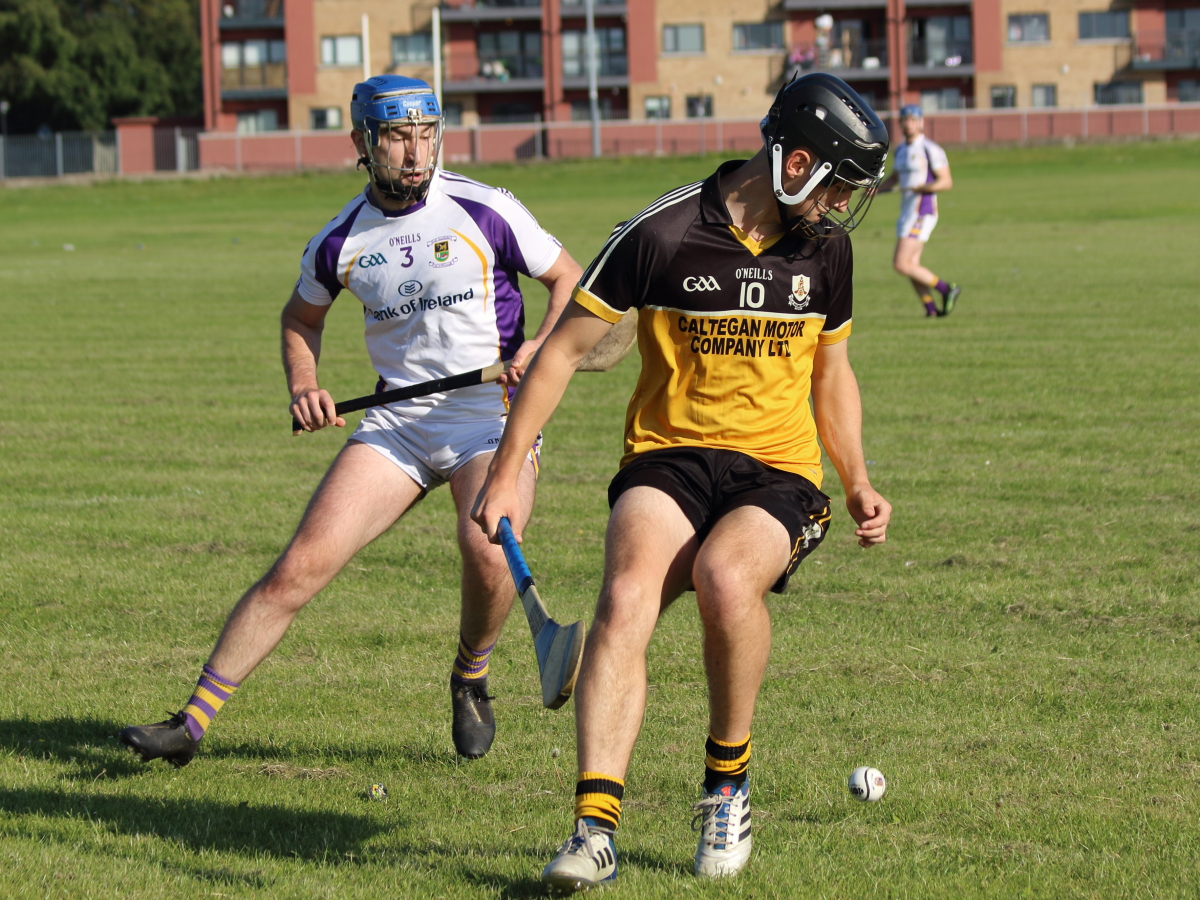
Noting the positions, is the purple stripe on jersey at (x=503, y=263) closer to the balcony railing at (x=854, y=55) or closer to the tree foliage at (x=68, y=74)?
the balcony railing at (x=854, y=55)

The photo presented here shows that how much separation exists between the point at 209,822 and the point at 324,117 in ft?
227

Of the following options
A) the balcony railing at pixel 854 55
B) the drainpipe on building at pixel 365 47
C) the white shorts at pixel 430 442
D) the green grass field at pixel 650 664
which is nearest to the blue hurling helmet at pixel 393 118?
the white shorts at pixel 430 442

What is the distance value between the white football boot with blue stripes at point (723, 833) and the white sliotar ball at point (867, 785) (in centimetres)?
65

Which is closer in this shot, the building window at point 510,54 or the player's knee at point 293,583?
the player's knee at point 293,583

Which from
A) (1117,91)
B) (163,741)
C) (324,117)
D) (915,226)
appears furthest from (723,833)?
(1117,91)

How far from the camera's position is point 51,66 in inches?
2943

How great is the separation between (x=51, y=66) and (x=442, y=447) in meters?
76.9

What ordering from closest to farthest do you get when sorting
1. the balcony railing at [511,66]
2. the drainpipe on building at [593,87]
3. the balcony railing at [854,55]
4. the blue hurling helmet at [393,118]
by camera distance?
the blue hurling helmet at [393,118]
the drainpipe on building at [593,87]
the balcony railing at [854,55]
the balcony railing at [511,66]

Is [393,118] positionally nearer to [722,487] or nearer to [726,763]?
[722,487]

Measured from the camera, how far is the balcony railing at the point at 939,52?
70500 millimetres

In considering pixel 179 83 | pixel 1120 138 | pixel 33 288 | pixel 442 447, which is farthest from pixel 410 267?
pixel 179 83

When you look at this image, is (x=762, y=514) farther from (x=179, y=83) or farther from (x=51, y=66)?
(x=179, y=83)

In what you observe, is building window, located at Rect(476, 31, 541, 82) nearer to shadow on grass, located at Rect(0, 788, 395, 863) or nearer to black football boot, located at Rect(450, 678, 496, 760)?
black football boot, located at Rect(450, 678, 496, 760)

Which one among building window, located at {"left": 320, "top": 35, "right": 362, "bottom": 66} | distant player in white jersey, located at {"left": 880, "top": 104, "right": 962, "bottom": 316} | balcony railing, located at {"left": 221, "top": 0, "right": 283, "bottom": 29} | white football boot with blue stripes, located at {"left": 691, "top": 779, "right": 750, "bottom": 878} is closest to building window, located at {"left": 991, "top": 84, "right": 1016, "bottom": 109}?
building window, located at {"left": 320, "top": 35, "right": 362, "bottom": 66}
